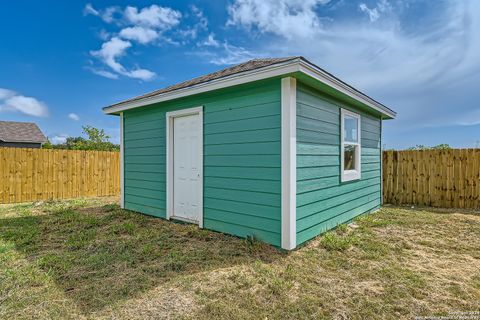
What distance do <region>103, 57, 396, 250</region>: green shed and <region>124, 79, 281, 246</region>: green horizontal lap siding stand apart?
0.02 m

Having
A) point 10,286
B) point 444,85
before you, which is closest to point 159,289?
point 10,286

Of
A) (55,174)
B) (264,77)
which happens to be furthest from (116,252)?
(55,174)

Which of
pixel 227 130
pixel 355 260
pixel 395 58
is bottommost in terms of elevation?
pixel 355 260

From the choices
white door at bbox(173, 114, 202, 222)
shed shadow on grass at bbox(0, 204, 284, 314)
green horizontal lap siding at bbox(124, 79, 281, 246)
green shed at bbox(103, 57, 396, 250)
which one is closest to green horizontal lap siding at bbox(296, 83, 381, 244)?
green shed at bbox(103, 57, 396, 250)

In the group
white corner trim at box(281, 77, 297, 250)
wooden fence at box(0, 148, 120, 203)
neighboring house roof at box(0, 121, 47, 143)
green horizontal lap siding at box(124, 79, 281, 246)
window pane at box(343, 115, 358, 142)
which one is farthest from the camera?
neighboring house roof at box(0, 121, 47, 143)

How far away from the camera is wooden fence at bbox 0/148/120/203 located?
293 inches

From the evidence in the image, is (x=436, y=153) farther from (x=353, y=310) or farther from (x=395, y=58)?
(x=353, y=310)

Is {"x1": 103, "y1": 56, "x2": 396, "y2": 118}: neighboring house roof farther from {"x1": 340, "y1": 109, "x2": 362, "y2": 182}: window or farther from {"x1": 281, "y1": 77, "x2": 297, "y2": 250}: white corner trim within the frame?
{"x1": 340, "y1": 109, "x2": 362, "y2": 182}: window

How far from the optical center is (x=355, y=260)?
3.12m

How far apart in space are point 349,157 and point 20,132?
23226mm

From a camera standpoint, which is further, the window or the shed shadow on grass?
the window

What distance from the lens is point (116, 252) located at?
339 cm

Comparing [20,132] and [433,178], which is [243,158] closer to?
[433,178]

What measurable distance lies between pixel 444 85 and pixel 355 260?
24.6 ft
